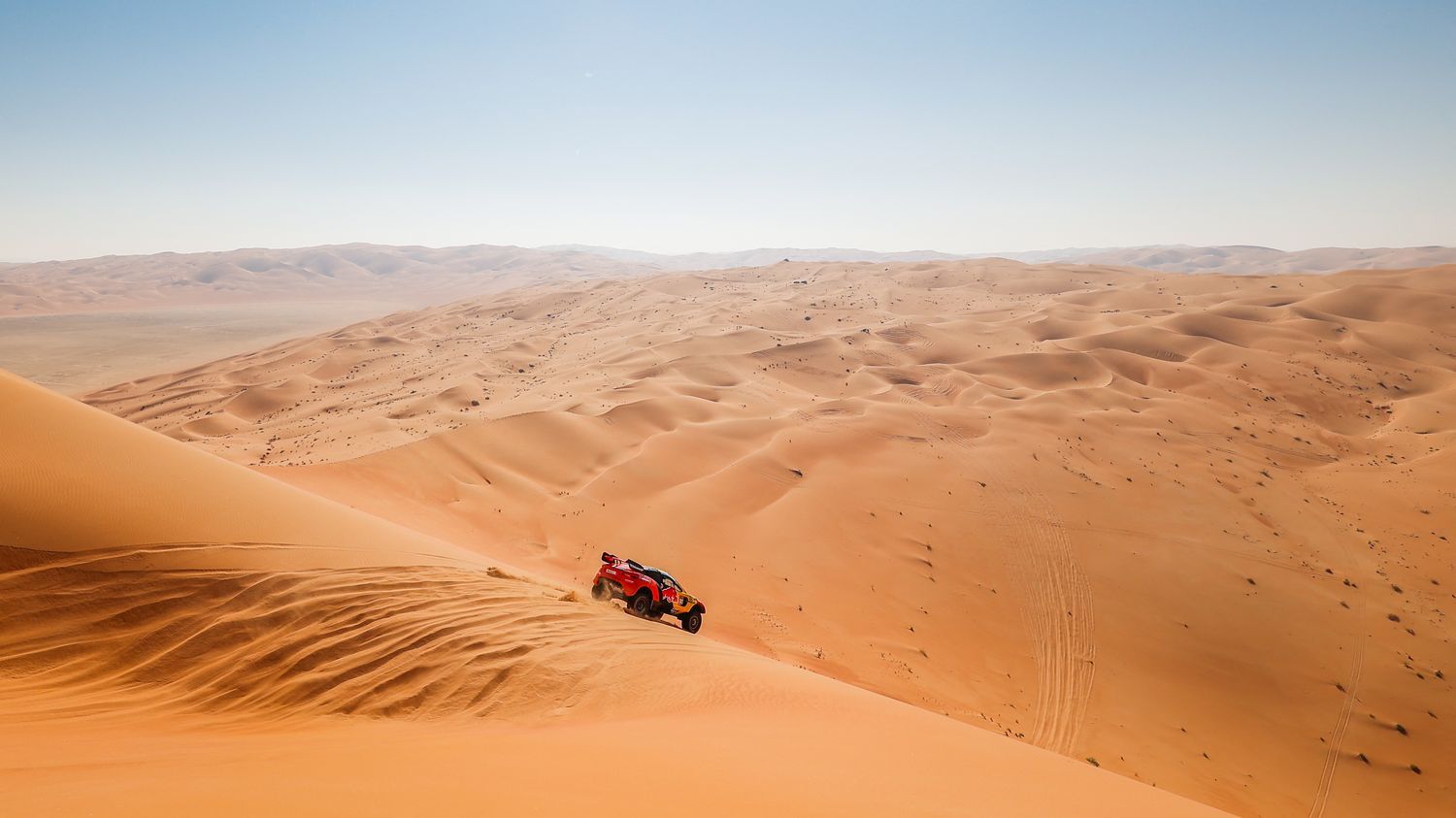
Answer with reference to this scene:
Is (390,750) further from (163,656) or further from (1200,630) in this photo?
(1200,630)

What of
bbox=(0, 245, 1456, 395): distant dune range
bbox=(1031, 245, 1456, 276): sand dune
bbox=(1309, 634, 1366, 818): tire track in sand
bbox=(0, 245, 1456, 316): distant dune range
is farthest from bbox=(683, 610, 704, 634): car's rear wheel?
bbox=(1031, 245, 1456, 276): sand dune

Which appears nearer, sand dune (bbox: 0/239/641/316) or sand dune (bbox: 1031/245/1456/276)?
sand dune (bbox: 0/239/641/316)

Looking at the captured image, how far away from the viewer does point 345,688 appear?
18.0 feet

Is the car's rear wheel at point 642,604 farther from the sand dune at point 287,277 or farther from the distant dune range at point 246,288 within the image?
the sand dune at point 287,277

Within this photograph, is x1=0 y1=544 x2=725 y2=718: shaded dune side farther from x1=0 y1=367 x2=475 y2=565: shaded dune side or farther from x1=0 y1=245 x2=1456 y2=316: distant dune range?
x1=0 y1=245 x2=1456 y2=316: distant dune range

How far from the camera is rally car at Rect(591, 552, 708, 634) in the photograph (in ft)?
27.8

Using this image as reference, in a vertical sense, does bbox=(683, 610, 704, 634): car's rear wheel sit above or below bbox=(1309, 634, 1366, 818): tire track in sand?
above

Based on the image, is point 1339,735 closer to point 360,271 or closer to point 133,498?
point 133,498

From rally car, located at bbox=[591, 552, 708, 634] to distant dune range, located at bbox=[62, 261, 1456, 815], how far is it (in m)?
0.67

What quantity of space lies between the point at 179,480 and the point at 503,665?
4626 mm

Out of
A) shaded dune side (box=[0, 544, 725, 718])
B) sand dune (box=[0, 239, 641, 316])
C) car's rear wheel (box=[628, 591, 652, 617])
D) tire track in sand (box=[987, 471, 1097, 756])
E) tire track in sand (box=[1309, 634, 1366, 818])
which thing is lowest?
tire track in sand (box=[1309, 634, 1366, 818])

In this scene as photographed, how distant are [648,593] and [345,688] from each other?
12.3ft

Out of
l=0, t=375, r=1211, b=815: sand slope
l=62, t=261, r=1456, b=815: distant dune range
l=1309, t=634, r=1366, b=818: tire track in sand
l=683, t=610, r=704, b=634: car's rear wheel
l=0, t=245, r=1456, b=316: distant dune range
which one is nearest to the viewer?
l=0, t=375, r=1211, b=815: sand slope

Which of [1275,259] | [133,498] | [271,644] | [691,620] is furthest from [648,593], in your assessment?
[1275,259]
